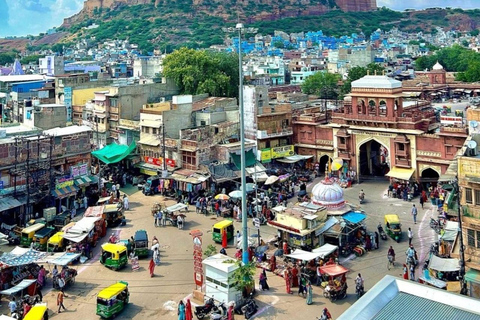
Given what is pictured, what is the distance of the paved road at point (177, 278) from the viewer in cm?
1730

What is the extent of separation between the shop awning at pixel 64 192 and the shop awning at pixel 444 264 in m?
20.3

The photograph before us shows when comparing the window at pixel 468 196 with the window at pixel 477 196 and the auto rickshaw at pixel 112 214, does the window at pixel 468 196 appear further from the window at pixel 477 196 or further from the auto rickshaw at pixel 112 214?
the auto rickshaw at pixel 112 214

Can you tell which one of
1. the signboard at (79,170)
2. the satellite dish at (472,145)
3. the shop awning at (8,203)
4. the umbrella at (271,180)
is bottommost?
the shop awning at (8,203)

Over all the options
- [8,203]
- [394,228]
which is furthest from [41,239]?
[394,228]

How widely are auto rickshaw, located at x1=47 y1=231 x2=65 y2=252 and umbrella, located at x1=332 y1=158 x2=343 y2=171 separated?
17.9 meters

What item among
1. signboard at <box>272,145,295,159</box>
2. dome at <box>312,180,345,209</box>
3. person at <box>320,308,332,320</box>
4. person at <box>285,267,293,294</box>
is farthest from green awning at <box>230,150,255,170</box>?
person at <box>320,308,332,320</box>

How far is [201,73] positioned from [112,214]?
2653 centimetres

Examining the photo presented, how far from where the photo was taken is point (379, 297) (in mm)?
8539

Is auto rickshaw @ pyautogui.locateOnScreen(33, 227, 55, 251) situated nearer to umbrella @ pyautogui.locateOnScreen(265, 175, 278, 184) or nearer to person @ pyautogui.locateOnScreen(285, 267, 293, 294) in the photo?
person @ pyautogui.locateOnScreen(285, 267, 293, 294)

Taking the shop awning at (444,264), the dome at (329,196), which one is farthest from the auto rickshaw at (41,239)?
the shop awning at (444,264)

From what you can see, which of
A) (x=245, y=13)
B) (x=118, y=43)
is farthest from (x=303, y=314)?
(x=245, y=13)

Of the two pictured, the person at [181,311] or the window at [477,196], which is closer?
the person at [181,311]

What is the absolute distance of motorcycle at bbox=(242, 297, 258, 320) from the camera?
16.7 meters

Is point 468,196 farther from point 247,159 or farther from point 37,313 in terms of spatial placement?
point 247,159
